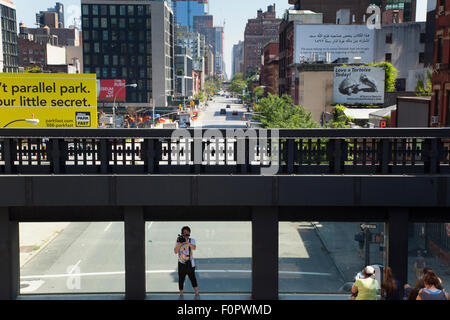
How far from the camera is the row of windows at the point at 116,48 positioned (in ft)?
447

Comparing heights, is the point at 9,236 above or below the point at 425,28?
below

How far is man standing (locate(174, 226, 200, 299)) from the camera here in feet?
38.4

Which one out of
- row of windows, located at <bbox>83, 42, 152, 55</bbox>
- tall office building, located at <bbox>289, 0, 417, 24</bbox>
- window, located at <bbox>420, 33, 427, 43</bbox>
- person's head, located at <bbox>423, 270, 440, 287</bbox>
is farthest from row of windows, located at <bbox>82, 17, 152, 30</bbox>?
person's head, located at <bbox>423, 270, 440, 287</bbox>

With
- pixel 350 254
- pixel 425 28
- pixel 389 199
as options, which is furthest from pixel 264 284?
pixel 425 28

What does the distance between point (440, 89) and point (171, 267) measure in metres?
22.0

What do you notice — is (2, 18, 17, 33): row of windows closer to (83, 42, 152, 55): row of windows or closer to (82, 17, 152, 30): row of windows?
(82, 17, 152, 30): row of windows

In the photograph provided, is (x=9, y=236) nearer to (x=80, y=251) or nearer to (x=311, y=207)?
(x=311, y=207)

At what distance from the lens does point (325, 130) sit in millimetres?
11477

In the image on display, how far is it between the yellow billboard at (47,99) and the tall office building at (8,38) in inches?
4528

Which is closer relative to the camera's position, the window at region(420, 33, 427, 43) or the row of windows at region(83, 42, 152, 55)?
the window at region(420, 33, 427, 43)

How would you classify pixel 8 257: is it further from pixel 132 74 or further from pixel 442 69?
pixel 132 74

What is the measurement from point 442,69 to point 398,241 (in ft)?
67.2
